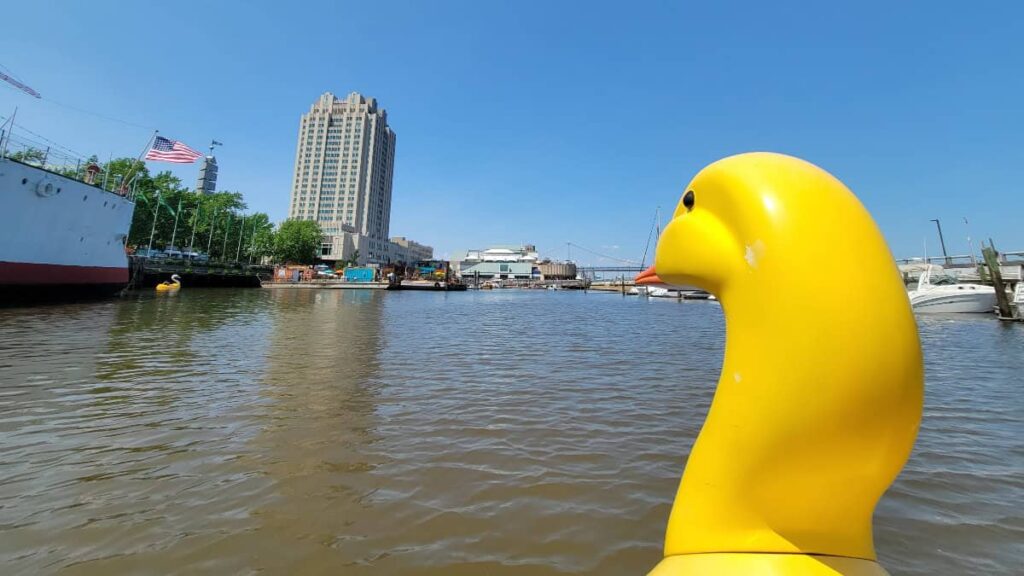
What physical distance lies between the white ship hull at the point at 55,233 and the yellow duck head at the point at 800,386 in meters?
28.8

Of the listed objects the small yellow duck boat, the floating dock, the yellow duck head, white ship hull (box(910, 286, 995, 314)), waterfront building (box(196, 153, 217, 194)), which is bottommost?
the small yellow duck boat

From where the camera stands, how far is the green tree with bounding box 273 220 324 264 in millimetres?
85019

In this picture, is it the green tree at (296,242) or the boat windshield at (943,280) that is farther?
the green tree at (296,242)

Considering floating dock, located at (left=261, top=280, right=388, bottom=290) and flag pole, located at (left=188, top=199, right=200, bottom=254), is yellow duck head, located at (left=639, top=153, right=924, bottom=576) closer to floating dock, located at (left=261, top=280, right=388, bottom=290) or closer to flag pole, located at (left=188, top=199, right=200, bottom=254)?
floating dock, located at (left=261, top=280, right=388, bottom=290)

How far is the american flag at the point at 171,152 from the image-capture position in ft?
90.0

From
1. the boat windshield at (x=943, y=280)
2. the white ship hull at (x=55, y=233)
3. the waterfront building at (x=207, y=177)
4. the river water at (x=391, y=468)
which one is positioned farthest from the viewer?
the waterfront building at (x=207, y=177)

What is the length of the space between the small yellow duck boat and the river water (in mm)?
38558

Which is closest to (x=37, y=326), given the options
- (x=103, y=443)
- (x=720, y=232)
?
(x=103, y=443)

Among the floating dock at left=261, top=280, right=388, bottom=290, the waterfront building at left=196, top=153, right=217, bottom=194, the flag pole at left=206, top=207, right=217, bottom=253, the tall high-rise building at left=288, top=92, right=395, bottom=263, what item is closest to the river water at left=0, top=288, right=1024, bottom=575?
the floating dock at left=261, top=280, right=388, bottom=290

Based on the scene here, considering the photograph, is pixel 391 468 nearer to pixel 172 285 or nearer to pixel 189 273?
pixel 172 285

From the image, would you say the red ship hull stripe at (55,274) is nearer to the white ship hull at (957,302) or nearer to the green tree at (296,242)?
the white ship hull at (957,302)

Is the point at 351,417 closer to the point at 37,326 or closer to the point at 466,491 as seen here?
the point at 466,491

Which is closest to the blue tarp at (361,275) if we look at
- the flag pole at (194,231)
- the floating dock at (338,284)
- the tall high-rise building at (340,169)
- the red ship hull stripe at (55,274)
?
the floating dock at (338,284)

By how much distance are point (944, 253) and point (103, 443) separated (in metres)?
91.0
